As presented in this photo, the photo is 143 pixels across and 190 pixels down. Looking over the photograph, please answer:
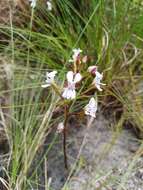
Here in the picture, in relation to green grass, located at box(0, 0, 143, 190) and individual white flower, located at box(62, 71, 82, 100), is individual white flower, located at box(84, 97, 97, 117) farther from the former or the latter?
green grass, located at box(0, 0, 143, 190)

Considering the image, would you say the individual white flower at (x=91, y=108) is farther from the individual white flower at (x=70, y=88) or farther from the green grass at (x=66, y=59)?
the green grass at (x=66, y=59)

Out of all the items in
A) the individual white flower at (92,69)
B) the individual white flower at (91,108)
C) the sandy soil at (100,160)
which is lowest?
the sandy soil at (100,160)

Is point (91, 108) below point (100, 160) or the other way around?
the other way around

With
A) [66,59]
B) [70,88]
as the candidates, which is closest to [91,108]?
[70,88]

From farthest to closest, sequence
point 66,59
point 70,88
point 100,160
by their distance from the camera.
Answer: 1. point 66,59
2. point 100,160
3. point 70,88

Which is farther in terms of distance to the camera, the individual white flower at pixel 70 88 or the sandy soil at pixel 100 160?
the sandy soil at pixel 100 160

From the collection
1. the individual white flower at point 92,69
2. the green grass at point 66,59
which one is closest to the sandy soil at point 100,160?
the green grass at point 66,59

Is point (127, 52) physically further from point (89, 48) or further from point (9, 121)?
point (9, 121)

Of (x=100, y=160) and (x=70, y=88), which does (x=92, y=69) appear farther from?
(x=100, y=160)

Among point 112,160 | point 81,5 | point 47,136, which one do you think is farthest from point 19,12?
point 112,160
